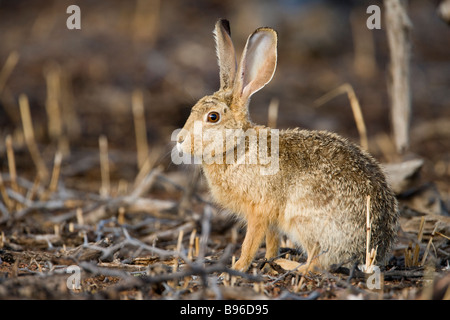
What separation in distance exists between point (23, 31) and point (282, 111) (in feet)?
23.5

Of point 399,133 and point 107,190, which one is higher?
point 399,133

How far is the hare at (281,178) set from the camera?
13.9ft

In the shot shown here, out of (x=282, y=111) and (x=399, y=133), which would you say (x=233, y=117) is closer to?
(x=399, y=133)

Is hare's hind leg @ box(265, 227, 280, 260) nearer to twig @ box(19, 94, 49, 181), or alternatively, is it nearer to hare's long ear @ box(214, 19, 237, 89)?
hare's long ear @ box(214, 19, 237, 89)

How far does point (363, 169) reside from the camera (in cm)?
440

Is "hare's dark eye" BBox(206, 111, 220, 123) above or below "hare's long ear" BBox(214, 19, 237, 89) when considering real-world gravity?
below

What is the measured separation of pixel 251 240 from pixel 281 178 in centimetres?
56

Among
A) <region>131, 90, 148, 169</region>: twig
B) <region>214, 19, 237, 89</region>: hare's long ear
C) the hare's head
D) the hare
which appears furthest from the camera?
<region>131, 90, 148, 169</region>: twig

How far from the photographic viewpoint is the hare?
4246mm

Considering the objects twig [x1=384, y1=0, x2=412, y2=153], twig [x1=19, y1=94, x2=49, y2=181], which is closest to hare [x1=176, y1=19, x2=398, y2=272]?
twig [x1=384, y1=0, x2=412, y2=153]

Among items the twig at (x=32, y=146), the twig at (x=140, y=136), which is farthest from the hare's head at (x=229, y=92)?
the twig at (x=140, y=136)

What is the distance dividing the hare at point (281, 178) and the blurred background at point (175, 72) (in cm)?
242

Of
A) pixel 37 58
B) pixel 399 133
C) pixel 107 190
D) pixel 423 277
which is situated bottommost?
pixel 423 277

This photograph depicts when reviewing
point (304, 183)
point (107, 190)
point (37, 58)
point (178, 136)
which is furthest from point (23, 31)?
point (304, 183)
